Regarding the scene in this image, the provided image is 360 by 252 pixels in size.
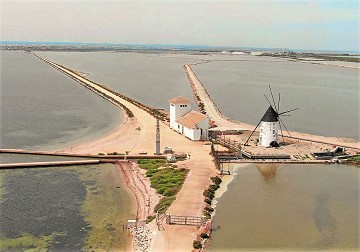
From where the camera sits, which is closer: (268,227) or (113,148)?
(268,227)

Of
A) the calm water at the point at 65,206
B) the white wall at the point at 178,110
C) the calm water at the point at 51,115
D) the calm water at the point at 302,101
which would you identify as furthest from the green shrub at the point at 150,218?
the calm water at the point at 302,101

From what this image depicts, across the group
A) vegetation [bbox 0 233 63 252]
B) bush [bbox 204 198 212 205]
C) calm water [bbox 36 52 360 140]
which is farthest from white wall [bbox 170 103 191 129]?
vegetation [bbox 0 233 63 252]

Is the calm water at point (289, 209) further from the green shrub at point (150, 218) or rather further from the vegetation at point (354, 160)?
the green shrub at point (150, 218)

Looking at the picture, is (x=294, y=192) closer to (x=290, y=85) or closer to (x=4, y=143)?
(x=4, y=143)

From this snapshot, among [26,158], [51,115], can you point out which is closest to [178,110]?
[26,158]

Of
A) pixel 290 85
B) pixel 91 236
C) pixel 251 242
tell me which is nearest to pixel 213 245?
pixel 251 242
